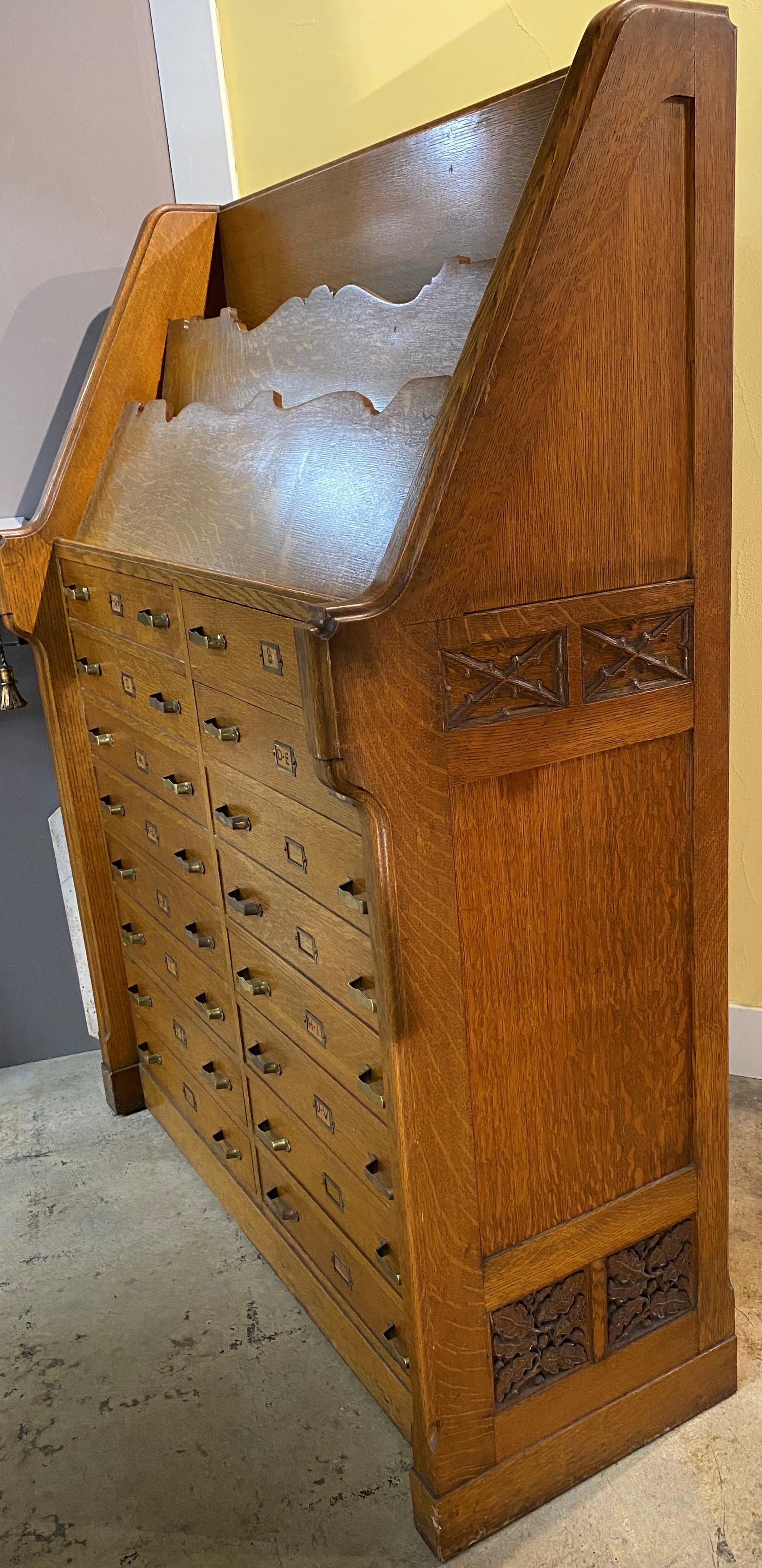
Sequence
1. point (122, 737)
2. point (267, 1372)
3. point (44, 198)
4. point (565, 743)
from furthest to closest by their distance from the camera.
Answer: point (44, 198), point (122, 737), point (267, 1372), point (565, 743)

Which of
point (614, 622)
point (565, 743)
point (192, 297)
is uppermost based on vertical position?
point (192, 297)

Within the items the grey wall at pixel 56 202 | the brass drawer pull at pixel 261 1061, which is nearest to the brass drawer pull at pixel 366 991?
the brass drawer pull at pixel 261 1061

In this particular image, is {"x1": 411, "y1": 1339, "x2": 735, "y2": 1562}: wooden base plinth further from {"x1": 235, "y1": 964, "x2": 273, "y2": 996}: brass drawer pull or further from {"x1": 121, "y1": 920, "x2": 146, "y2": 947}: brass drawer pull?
{"x1": 121, "y1": 920, "x2": 146, "y2": 947}: brass drawer pull

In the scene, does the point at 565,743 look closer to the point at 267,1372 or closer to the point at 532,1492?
the point at 532,1492

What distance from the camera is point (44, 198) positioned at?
2850 mm

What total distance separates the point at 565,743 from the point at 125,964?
1.75 meters

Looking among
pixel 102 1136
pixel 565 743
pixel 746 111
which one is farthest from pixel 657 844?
pixel 102 1136

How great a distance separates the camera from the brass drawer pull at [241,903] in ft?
6.57

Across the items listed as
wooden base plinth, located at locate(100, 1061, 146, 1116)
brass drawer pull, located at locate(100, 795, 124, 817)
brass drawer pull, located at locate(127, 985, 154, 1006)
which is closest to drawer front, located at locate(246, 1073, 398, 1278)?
brass drawer pull, located at locate(127, 985, 154, 1006)

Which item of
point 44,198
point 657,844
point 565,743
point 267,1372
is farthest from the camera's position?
point 44,198

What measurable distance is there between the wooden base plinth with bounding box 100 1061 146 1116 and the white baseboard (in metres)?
1.50

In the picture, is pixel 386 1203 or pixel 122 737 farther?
pixel 122 737

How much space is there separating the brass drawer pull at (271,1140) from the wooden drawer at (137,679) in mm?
725

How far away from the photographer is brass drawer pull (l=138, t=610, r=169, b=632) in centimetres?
208
